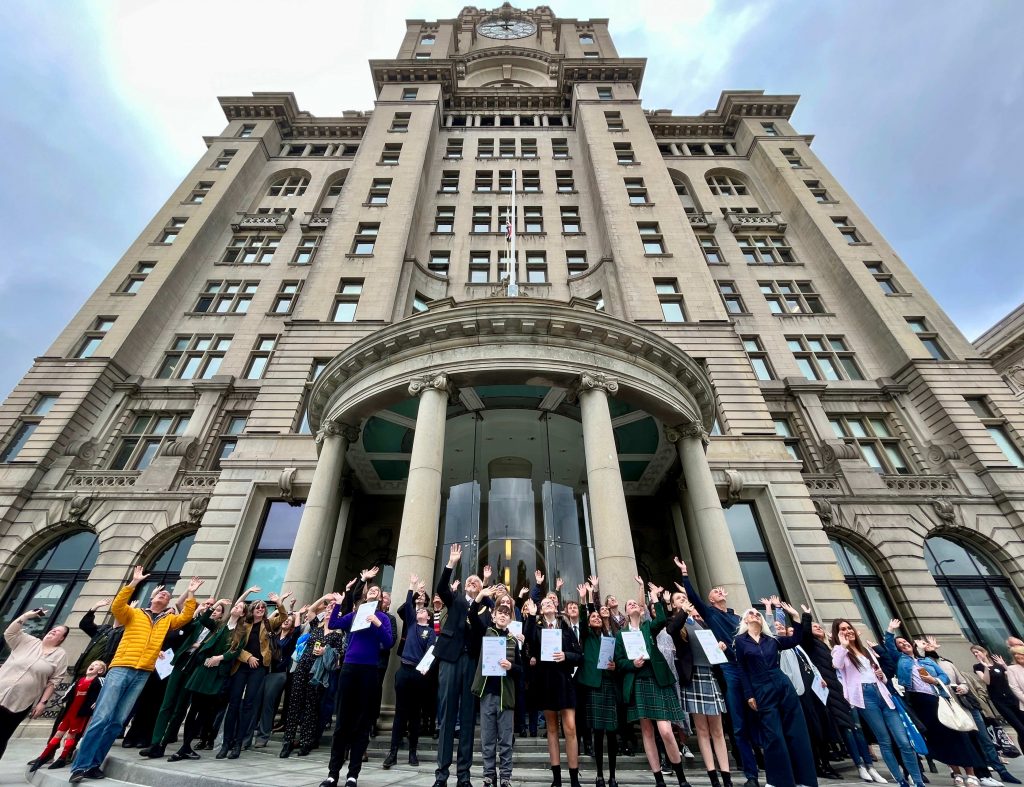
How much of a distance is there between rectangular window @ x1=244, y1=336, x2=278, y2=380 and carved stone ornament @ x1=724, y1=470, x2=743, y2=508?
20.5 meters

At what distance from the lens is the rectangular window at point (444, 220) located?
29000 millimetres

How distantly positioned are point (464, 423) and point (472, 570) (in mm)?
4570

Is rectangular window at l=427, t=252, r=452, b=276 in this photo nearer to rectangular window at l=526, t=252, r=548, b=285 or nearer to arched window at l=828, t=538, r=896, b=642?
rectangular window at l=526, t=252, r=548, b=285

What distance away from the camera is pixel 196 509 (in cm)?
1777

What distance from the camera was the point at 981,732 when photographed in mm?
7629

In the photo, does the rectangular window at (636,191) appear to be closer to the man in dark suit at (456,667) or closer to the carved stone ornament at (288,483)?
the carved stone ornament at (288,483)

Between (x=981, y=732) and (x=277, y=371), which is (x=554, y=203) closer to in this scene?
(x=277, y=371)

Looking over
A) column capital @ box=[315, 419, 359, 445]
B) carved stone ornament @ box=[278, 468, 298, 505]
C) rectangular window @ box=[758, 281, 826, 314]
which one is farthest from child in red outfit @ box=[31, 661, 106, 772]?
rectangular window @ box=[758, 281, 826, 314]

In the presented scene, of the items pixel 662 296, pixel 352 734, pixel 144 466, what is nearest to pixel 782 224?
pixel 662 296

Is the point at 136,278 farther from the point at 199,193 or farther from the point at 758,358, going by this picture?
the point at 758,358

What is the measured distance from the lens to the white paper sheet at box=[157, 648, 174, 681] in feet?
22.0

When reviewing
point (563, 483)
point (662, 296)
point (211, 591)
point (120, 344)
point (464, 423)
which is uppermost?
point (662, 296)

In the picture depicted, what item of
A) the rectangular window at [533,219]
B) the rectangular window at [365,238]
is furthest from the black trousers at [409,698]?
the rectangular window at [533,219]

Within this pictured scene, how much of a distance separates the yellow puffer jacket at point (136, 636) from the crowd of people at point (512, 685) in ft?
Answer: 0.07
